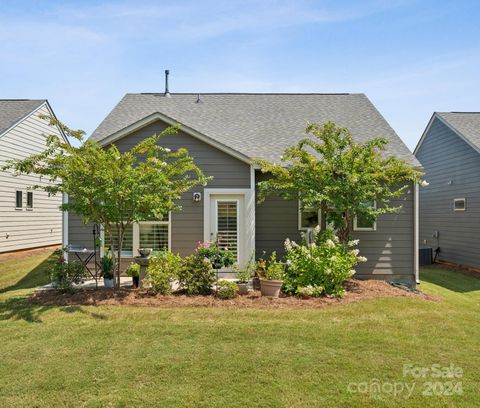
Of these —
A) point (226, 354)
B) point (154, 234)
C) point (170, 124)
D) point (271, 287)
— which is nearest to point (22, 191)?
point (154, 234)

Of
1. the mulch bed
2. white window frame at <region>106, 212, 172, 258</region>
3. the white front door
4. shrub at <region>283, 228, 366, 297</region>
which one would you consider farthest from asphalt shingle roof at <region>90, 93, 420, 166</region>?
the mulch bed

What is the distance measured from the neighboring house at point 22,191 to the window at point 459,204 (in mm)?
16103

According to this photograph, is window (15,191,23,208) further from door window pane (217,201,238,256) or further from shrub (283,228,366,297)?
shrub (283,228,366,297)

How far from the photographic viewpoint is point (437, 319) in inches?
240

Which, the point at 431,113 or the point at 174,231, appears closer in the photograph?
the point at 174,231

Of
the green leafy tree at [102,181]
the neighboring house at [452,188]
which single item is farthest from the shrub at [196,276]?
the neighboring house at [452,188]

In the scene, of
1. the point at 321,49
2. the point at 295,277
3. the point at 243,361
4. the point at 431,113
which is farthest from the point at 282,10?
the point at 431,113

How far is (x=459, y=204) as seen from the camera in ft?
42.9

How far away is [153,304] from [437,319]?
5.04m

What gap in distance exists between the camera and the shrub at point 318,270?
24.3ft

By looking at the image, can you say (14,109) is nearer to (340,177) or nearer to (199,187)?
(199,187)

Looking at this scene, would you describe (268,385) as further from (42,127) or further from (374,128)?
(42,127)

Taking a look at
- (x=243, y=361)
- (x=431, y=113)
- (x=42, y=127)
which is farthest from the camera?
(x=42, y=127)

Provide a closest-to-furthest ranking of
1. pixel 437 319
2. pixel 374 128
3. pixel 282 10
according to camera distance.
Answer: pixel 437 319, pixel 282 10, pixel 374 128
